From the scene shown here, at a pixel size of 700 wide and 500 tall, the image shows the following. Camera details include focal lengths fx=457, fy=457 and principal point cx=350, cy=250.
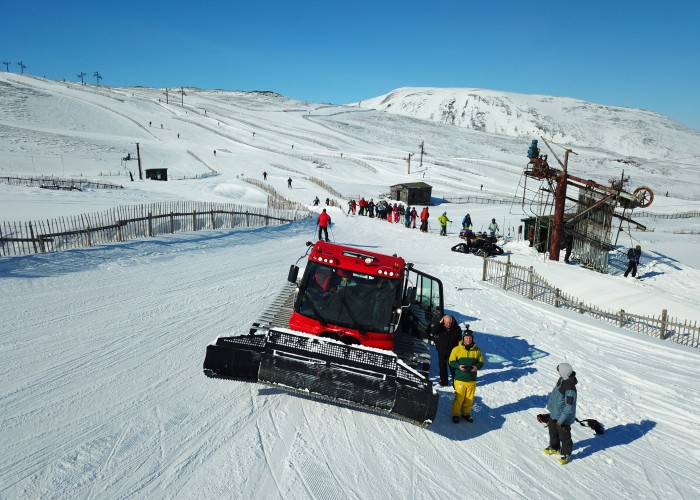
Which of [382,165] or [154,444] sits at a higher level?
[382,165]

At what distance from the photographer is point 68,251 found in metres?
14.4

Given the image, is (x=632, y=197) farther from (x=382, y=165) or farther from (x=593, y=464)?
(x=382, y=165)

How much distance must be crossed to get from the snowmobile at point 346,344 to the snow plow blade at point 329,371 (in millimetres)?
13

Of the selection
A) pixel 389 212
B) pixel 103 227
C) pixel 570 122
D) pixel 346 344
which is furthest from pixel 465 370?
pixel 570 122

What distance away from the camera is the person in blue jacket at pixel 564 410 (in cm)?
613

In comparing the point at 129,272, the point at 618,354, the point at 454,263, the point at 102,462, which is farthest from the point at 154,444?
the point at 454,263

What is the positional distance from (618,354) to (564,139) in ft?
513

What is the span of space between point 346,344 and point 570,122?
183618mm

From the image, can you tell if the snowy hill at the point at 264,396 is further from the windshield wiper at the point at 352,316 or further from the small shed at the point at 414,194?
the small shed at the point at 414,194

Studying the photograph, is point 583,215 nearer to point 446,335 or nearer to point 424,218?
point 424,218

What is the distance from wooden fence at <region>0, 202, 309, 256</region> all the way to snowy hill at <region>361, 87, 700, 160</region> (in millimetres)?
141412

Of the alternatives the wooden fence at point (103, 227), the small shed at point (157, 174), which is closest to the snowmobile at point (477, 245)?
the wooden fence at point (103, 227)

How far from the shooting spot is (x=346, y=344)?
6543 millimetres

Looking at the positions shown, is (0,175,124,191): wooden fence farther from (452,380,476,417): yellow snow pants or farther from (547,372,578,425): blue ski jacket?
(547,372,578,425): blue ski jacket
